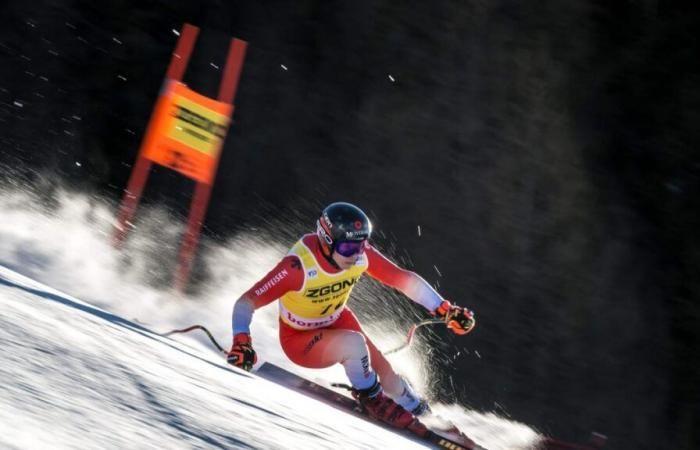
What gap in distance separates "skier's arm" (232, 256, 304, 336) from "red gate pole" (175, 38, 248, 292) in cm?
233

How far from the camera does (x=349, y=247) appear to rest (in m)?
6.22

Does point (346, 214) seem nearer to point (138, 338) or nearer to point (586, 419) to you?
point (138, 338)

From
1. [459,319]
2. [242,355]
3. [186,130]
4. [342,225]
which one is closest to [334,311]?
[342,225]

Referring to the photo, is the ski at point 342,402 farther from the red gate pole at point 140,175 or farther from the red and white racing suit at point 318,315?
the red gate pole at point 140,175

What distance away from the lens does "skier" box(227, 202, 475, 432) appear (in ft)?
20.1

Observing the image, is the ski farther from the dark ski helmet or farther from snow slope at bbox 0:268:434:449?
snow slope at bbox 0:268:434:449

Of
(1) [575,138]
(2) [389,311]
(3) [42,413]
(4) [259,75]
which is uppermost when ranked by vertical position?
(1) [575,138]

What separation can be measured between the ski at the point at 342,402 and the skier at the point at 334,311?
0.09 m

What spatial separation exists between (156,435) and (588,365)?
750 cm

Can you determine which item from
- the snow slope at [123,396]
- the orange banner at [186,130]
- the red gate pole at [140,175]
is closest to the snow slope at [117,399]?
the snow slope at [123,396]

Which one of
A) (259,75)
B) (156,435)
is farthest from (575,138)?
(156,435)

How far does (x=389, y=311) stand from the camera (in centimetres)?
932

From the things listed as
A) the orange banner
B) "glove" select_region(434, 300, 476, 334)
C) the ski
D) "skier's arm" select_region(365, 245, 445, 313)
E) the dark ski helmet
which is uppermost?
the orange banner

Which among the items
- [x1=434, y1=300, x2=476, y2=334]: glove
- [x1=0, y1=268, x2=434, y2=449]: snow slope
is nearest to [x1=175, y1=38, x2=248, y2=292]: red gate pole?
[x1=434, y1=300, x2=476, y2=334]: glove
